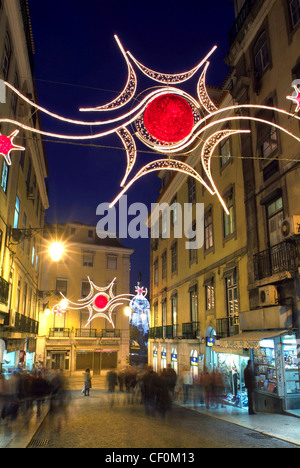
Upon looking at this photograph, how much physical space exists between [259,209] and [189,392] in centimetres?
964

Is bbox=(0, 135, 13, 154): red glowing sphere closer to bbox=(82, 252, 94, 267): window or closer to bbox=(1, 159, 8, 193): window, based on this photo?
bbox=(1, 159, 8, 193): window

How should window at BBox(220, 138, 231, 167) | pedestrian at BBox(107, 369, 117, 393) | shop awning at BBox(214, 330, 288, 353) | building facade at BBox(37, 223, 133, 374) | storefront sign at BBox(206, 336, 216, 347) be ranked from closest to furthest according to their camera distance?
shop awning at BBox(214, 330, 288, 353), window at BBox(220, 138, 231, 167), storefront sign at BBox(206, 336, 216, 347), pedestrian at BBox(107, 369, 117, 393), building facade at BBox(37, 223, 133, 374)

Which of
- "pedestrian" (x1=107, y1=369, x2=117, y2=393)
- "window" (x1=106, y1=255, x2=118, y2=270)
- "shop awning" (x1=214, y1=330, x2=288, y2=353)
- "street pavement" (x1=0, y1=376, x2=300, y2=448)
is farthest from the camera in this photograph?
"window" (x1=106, y1=255, x2=118, y2=270)

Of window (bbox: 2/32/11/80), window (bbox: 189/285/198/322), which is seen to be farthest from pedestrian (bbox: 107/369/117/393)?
window (bbox: 2/32/11/80)

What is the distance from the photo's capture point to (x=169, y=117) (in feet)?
30.5

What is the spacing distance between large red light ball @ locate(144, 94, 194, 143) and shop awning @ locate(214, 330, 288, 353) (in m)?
7.65

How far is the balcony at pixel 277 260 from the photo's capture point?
12766 millimetres

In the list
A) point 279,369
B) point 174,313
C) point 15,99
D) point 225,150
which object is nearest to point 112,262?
point 174,313

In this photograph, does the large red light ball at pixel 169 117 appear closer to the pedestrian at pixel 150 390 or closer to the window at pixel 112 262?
the pedestrian at pixel 150 390

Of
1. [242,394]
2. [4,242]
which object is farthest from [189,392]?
[4,242]

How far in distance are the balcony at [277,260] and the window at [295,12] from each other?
812 centimetres

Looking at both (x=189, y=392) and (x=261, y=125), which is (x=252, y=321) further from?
(x=261, y=125)

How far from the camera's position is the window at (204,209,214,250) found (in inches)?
867

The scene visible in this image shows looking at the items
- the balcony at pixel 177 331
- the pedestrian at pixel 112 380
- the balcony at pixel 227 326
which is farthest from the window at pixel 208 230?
the pedestrian at pixel 112 380
